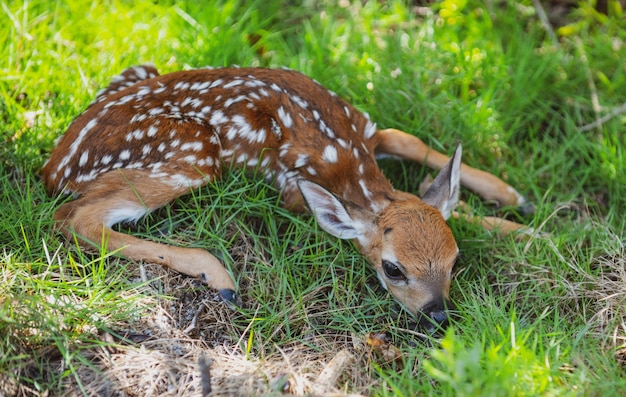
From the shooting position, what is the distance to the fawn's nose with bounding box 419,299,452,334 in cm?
324

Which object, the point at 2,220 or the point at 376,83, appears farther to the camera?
the point at 376,83

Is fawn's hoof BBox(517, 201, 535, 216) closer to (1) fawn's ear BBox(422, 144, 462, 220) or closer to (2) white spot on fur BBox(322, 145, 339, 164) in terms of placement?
(1) fawn's ear BBox(422, 144, 462, 220)

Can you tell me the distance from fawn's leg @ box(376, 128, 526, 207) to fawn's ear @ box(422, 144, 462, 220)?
1.39 ft

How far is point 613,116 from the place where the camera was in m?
4.44

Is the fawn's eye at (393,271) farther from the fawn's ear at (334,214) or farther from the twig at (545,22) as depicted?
the twig at (545,22)

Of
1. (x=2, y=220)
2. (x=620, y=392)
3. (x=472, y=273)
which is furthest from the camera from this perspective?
(x=472, y=273)

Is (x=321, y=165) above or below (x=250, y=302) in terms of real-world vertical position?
above

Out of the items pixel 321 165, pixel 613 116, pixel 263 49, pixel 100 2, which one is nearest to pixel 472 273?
pixel 321 165

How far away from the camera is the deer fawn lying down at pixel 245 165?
11.1ft

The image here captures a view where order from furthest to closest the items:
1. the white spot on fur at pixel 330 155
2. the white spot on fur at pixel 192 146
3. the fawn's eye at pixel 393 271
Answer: the white spot on fur at pixel 330 155 < the white spot on fur at pixel 192 146 < the fawn's eye at pixel 393 271

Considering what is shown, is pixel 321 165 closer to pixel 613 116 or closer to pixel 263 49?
pixel 263 49

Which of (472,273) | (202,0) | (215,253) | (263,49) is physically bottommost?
(472,273)

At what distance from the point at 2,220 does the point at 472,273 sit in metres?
2.18

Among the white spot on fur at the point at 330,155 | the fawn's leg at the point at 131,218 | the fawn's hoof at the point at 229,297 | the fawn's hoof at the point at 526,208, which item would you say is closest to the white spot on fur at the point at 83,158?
the fawn's leg at the point at 131,218
